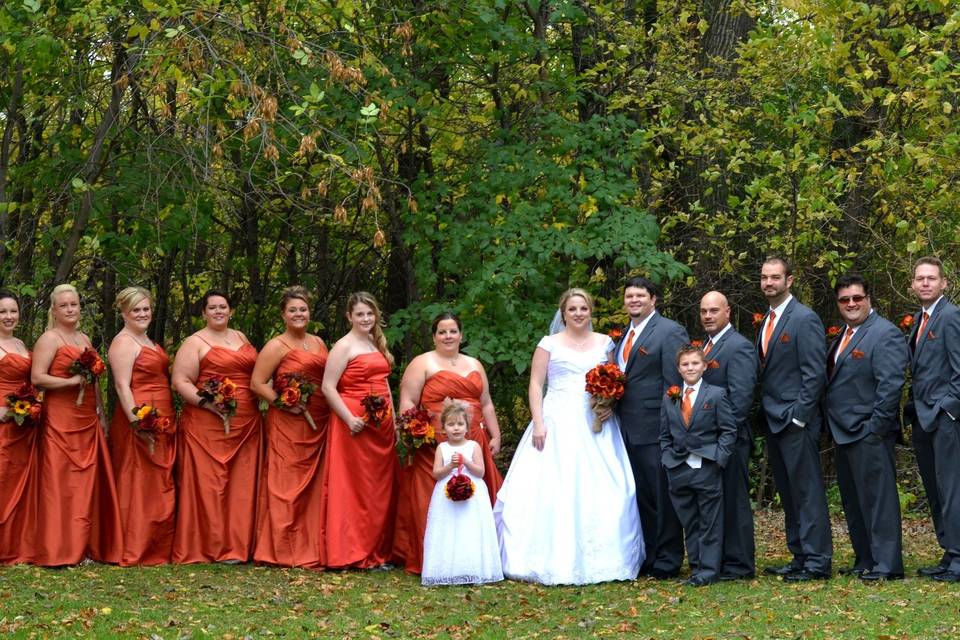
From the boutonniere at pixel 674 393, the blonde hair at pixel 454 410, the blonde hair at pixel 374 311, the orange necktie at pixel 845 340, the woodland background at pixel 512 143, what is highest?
the woodland background at pixel 512 143

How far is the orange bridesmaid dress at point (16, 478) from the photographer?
8680 mm

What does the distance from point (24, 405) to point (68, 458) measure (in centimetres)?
54

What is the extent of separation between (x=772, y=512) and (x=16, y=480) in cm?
792

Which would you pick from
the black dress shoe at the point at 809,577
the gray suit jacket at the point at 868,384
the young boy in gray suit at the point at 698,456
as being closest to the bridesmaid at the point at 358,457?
the young boy in gray suit at the point at 698,456

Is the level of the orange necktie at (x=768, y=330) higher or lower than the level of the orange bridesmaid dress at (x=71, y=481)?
higher

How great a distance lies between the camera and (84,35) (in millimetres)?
9641

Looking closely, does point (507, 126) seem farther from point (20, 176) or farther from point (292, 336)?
point (20, 176)

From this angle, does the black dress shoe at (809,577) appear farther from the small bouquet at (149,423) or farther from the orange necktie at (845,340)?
the small bouquet at (149,423)

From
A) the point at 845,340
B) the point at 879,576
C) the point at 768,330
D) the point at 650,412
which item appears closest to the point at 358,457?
the point at 650,412

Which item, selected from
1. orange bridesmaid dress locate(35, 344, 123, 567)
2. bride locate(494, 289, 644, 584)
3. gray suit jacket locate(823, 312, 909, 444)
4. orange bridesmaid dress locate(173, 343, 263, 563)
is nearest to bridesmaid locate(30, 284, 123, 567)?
orange bridesmaid dress locate(35, 344, 123, 567)

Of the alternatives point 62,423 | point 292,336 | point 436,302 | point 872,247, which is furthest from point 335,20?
point 872,247

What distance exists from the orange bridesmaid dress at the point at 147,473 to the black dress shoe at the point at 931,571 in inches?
217

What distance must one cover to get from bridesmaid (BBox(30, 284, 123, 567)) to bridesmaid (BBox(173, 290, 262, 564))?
0.55m

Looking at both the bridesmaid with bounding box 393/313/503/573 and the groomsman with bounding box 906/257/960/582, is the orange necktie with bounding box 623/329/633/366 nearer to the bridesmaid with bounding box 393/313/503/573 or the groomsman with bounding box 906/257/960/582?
the bridesmaid with bounding box 393/313/503/573
